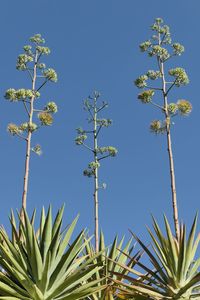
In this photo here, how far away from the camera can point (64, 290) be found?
6.90 meters

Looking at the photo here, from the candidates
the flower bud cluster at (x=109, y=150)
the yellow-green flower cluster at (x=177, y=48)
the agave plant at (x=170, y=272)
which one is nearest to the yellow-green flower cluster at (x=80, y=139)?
the flower bud cluster at (x=109, y=150)

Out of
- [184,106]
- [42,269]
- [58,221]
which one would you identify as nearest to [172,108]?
[184,106]

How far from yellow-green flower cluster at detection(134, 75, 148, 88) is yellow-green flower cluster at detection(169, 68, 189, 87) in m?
0.66

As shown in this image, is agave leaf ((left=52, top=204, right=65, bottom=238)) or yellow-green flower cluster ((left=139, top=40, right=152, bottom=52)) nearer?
agave leaf ((left=52, top=204, right=65, bottom=238))

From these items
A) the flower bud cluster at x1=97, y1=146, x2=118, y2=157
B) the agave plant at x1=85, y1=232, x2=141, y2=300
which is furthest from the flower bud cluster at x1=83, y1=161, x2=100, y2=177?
Result: the agave plant at x1=85, y1=232, x2=141, y2=300

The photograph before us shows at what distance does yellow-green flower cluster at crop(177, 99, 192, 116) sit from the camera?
40.8ft

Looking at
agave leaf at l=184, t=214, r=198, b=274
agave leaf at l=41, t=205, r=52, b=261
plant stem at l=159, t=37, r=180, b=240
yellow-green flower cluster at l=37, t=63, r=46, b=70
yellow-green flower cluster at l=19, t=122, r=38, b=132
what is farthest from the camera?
yellow-green flower cluster at l=37, t=63, r=46, b=70

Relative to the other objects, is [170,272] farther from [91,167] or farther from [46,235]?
[91,167]

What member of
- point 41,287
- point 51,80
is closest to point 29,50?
point 51,80

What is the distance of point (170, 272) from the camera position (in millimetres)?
7785

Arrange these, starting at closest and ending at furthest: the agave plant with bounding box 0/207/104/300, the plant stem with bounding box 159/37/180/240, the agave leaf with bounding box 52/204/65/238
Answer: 1. the agave plant with bounding box 0/207/104/300
2. the agave leaf with bounding box 52/204/65/238
3. the plant stem with bounding box 159/37/180/240

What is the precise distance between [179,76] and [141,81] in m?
0.96

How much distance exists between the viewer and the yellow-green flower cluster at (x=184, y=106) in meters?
12.4

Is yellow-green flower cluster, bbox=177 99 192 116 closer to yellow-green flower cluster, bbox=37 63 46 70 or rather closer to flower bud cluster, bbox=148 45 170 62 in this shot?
flower bud cluster, bbox=148 45 170 62
